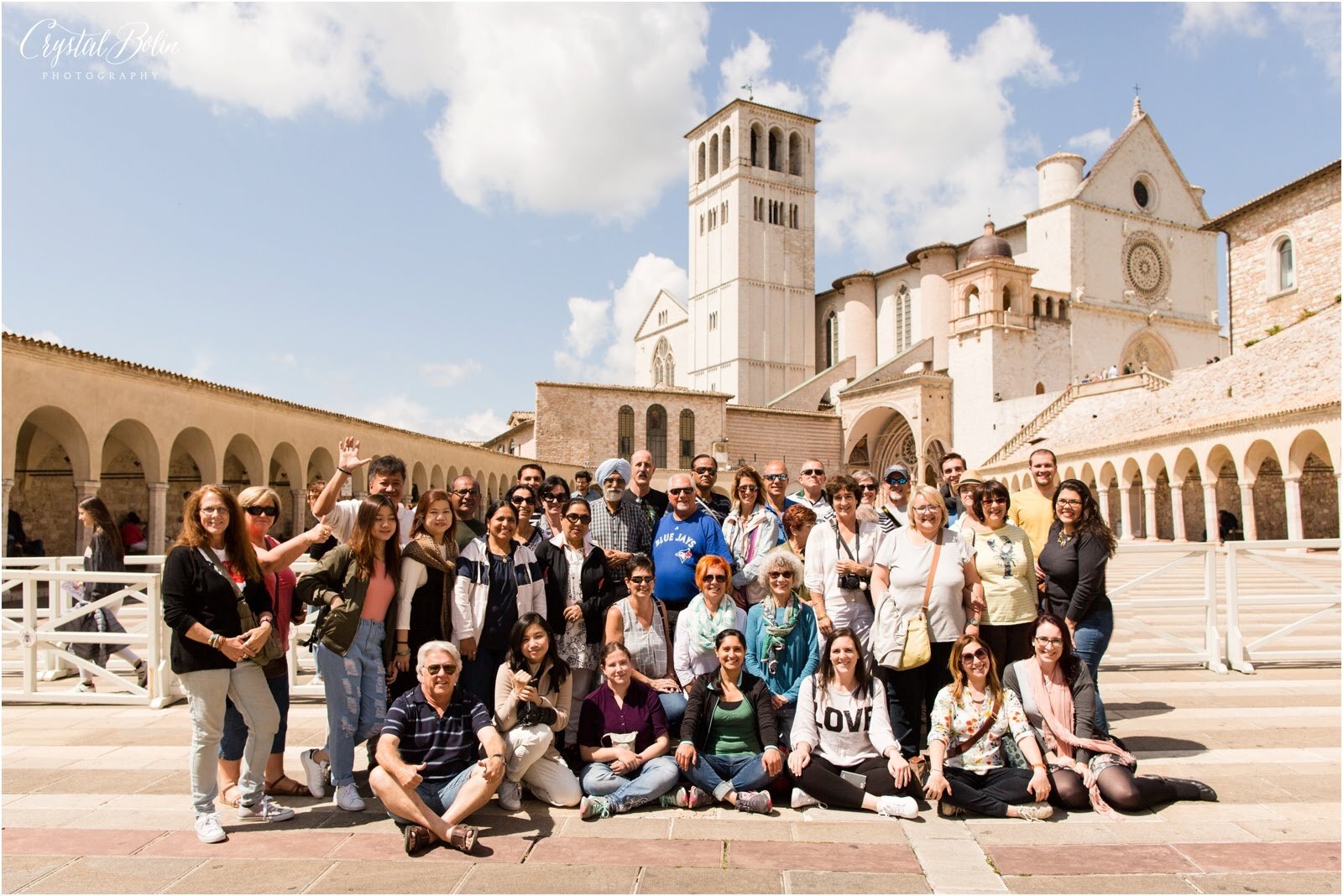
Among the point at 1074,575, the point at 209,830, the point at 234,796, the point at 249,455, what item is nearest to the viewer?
the point at 209,830

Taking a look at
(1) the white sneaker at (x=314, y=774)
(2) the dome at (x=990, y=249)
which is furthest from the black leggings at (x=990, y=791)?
(2) the dome at (x=990, y=249)

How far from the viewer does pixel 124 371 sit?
50.6 feet

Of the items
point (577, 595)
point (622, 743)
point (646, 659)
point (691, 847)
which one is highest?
point (577, 595)

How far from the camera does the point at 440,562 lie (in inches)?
194

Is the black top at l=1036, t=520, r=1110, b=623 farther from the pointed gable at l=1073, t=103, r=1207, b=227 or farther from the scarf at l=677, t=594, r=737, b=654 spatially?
the pointed gable at l=1073, t=103, r=1207, b=227

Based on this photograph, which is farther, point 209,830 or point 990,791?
point 990,791

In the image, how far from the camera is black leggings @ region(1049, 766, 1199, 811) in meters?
4.45

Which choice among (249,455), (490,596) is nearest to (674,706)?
(490,596)

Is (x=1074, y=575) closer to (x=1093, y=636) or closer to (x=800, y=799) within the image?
(x=1093, y=636)

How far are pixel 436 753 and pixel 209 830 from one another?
3.46 feet

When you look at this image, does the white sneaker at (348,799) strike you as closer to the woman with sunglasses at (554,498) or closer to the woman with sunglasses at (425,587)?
the woman with sunglasses at (425,587)

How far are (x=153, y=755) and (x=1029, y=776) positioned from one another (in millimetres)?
5254

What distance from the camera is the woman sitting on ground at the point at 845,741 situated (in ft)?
14.9

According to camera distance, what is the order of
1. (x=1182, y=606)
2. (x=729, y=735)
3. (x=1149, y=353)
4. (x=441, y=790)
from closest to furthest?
1. (x=441, y=790)
2. (x=729, y=735)
3. (x=1182, y=606)
4. (x=1149, y=353)
